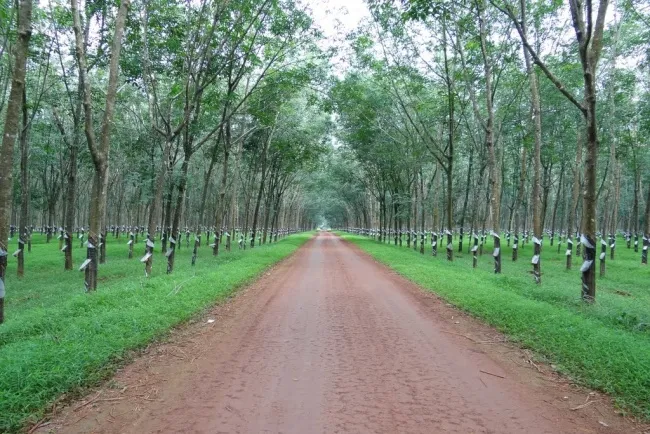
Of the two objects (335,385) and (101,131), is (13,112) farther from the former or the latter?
(335,385)

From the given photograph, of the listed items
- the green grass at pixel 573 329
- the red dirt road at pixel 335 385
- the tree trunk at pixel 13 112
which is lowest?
the red dirt road at pixel 335 385

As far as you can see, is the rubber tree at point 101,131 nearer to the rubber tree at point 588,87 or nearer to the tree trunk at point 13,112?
the tree trunk at point 13,112

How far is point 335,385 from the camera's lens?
4.54 metres

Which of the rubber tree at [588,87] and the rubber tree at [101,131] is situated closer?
the rubber tree at [588,87]

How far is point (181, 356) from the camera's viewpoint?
558 centimetres

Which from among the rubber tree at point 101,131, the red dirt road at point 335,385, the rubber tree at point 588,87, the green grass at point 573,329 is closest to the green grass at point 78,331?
the red dirt road at point 335,385

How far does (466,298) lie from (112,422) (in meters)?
7.36

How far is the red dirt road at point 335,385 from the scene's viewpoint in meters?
3.72

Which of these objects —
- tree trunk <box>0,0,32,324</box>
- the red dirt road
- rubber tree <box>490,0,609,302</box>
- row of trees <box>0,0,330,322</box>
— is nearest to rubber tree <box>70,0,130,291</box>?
row of trees <box>0,0,330,322</box>

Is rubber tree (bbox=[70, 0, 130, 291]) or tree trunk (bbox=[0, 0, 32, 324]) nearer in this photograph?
tree trunk (bbox=[0, 0, 32, 324])

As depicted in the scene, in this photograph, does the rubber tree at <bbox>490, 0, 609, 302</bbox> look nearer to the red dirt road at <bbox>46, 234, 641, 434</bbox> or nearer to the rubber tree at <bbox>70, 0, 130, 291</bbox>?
the red dirt road at <bbox>46, 234, 641, 434</bbox>

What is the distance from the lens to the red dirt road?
→ 146 inches

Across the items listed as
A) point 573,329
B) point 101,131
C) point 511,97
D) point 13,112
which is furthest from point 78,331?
point 511,97

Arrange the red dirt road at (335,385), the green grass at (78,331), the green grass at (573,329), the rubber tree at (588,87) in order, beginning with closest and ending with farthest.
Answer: the red dirt road at (335,385) → the green grass at (78,331) → the green grass at (573,329) → the rubber tree at (588,87)
